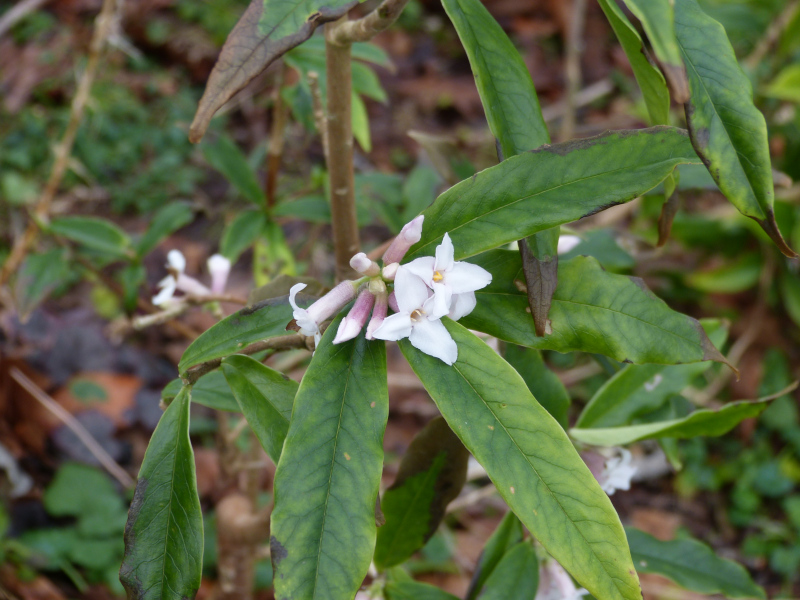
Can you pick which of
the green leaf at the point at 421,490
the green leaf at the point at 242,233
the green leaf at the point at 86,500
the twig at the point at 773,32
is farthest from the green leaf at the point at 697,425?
the twig at the point at 773,32

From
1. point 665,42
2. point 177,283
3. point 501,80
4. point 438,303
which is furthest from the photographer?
point 177,283

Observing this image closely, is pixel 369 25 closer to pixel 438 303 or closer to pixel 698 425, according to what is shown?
pixel 438 303

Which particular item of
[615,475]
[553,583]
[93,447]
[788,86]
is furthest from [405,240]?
[788,86]

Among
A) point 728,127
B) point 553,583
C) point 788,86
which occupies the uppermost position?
point 728,127

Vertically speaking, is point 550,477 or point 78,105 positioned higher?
point 78,105

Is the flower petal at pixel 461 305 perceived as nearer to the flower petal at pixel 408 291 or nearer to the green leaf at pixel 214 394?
the flower petal at pixel 408 291

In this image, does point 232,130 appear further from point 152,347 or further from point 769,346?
point 769,346
